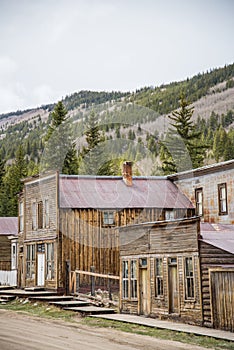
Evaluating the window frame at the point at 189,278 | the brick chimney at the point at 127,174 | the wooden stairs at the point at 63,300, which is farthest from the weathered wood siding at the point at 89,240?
the window frame at the point at 189,278

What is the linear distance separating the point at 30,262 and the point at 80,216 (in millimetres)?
5405

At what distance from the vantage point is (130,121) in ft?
616

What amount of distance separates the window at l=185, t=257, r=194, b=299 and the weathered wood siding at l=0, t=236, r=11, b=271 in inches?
1136

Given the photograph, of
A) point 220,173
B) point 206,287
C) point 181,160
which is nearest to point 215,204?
point 220,173

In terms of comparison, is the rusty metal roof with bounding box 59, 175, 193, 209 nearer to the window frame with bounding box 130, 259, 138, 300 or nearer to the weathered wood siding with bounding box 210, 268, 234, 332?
the window frame with bounding box 130, 259, 138, 300

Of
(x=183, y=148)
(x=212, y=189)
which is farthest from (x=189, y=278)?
(x=183, y=148)

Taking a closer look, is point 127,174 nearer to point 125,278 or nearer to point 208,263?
point 125,278

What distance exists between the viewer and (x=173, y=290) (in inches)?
899

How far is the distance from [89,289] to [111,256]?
287cm

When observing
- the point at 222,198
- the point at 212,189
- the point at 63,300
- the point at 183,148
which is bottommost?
the point at 63,300

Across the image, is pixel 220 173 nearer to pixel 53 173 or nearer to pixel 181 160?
pixel 53 173

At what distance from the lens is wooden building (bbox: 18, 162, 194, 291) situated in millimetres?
33375

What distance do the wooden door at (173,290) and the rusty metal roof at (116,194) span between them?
11.9 m

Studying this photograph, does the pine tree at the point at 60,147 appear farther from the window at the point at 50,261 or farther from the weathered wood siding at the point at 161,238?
the weathered wood siding at the point at 161,238
